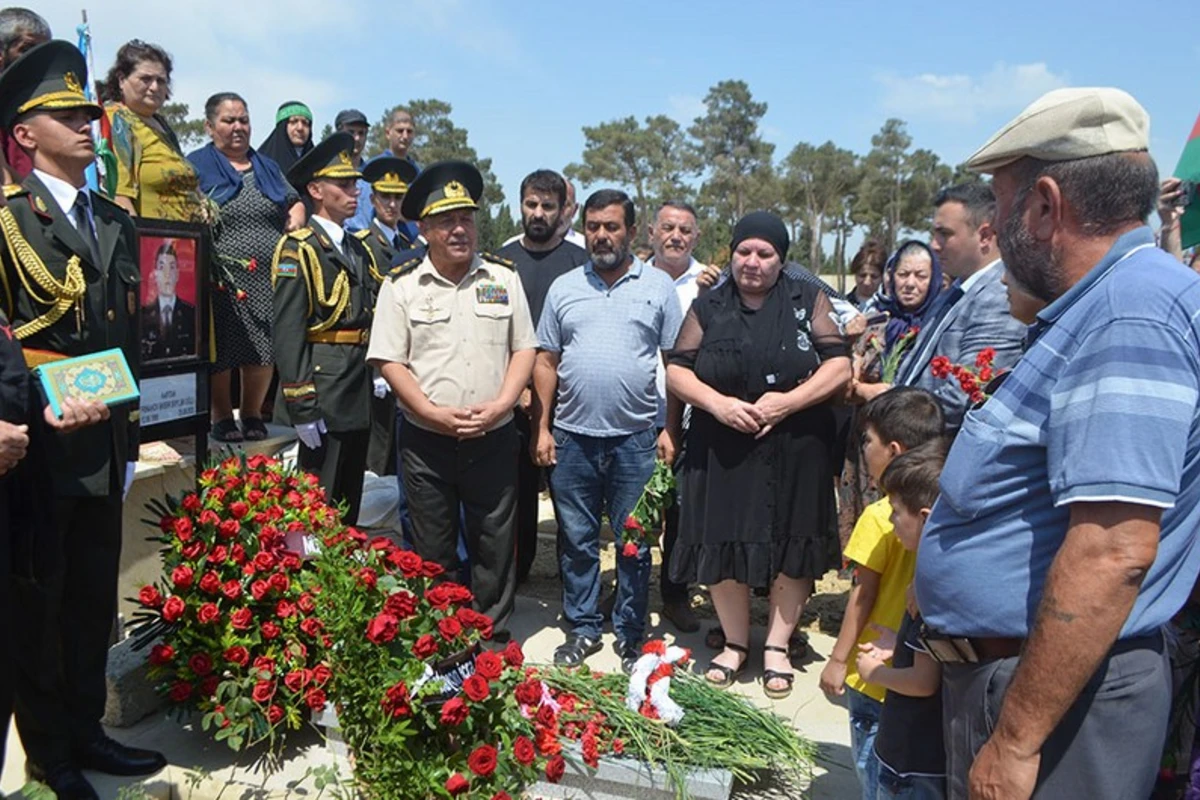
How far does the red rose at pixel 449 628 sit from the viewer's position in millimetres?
2508

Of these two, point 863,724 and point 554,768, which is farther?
point 863,724

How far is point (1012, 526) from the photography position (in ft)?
5.18

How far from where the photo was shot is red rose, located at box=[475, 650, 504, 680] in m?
2.45

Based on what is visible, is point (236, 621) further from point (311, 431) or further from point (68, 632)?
point (311, 431)

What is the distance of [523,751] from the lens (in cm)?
237

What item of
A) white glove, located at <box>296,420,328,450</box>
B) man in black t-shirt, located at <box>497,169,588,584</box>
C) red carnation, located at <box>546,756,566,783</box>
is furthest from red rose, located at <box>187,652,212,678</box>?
man in black t-shirt, located at <box>497,169,588,584</box>

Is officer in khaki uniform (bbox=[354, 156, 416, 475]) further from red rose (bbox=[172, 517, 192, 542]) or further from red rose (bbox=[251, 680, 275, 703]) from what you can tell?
red rose (bbox=[251, 680, 275, 703])

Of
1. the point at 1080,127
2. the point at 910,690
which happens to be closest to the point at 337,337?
the point at 910,690

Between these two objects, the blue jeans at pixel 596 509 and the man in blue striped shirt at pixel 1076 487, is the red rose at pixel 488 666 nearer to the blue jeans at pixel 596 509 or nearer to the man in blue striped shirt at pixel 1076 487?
the man in blue striped shirt at pixel 1076 487

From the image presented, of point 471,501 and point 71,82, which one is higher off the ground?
point 71,82

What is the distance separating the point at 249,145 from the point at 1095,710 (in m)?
5.32

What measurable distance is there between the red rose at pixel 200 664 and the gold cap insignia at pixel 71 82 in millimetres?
1896

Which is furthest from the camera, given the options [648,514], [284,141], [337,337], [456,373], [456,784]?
[284,141]

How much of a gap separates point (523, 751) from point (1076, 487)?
1592 millimetres
